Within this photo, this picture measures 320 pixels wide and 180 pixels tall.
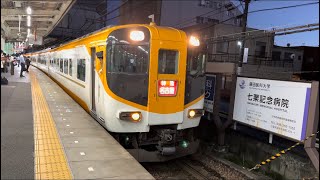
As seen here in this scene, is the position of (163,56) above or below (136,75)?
above

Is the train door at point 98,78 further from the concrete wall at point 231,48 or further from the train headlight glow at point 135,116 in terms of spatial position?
the concrete wall at point 231,48

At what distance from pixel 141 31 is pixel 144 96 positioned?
132 centimetres

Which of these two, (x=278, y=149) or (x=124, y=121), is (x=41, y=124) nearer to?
(x=124, y=121)

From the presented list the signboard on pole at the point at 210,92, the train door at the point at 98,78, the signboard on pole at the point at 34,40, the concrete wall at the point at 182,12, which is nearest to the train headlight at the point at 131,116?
the train door at the point at 98,78

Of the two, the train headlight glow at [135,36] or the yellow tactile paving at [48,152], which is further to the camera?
the train headlight glow at [135,36]

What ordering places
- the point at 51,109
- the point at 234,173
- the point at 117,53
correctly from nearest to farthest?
the point at 117,53, the point at 234,173, the point at 51,109

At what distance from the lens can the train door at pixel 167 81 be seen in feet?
20.3

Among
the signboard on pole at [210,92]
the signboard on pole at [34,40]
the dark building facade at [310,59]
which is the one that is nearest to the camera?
the signboard on pole at [210,92]

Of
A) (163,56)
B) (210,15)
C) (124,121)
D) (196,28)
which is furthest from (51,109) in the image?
(210,15)

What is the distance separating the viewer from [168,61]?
630 cm

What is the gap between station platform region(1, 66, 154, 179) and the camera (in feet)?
15.0

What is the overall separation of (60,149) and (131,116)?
1.46m

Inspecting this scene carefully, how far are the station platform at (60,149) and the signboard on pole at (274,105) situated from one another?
135 inches

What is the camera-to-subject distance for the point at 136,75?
6125mm
